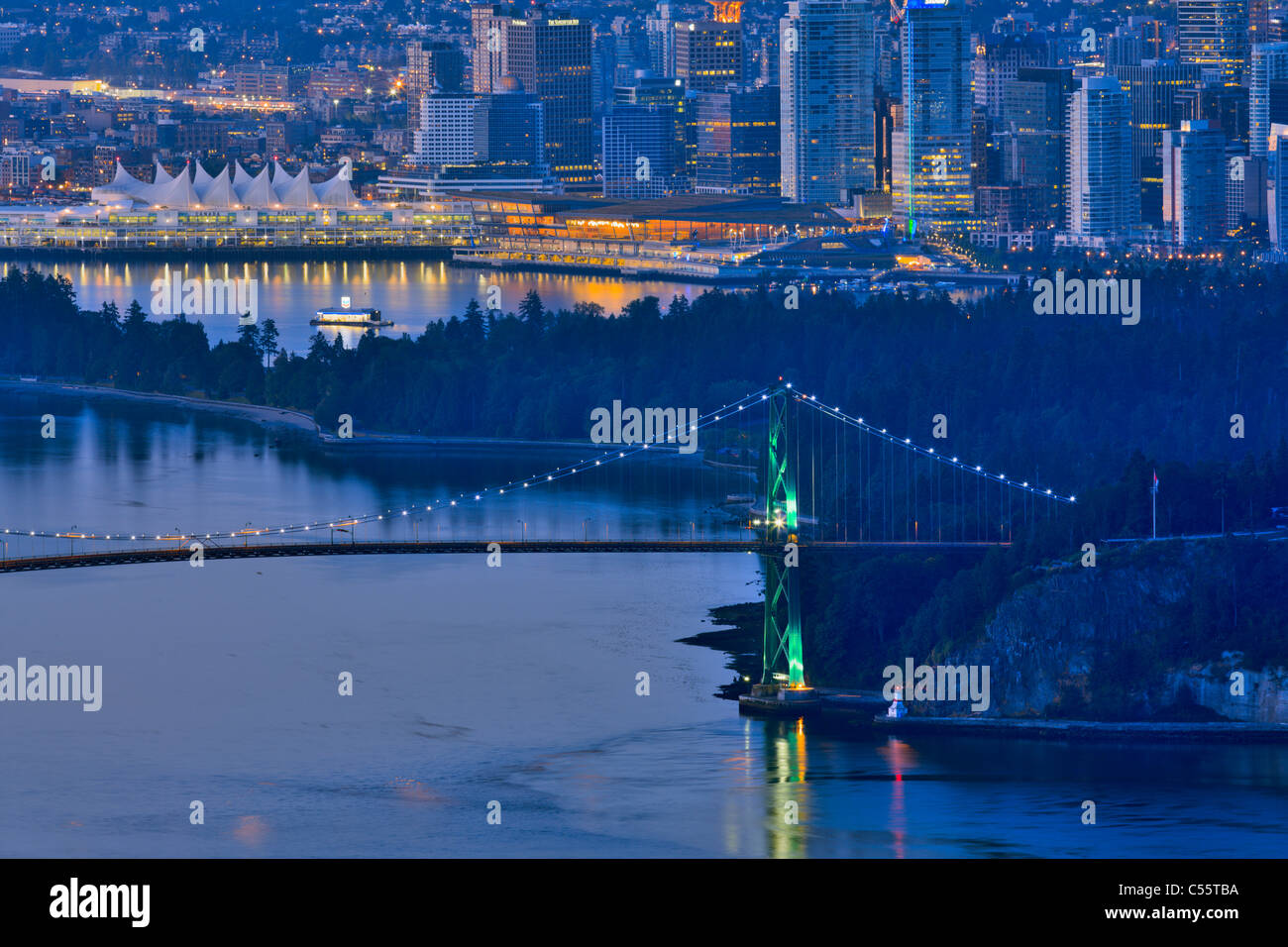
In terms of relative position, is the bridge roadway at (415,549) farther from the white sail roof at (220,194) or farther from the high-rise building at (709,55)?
the high-rise building at (709,55)

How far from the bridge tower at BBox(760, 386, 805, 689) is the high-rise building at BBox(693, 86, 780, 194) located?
118ft

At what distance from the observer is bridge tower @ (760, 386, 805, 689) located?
1576 cm

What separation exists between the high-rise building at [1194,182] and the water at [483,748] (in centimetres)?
2832

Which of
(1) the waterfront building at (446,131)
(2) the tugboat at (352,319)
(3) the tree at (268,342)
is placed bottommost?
(2) the tugboat at (352,319)

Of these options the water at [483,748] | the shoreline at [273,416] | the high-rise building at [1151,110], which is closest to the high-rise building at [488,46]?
the high-rise building at [1151,110]

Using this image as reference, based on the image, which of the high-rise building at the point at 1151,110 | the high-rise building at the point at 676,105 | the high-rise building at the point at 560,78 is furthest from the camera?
the high-rise building at the point at 560,78

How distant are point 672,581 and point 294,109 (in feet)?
172

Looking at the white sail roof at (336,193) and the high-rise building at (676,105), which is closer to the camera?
the white sail roof at (336,193)

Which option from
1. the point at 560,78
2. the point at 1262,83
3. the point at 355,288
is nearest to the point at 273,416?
the point at 355,288

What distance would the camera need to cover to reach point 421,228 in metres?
47.7

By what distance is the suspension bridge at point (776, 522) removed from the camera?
16.0 meters

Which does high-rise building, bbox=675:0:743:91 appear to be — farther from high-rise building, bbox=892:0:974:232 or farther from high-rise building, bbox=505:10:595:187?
high-rise building, bbox=892:0:974:232

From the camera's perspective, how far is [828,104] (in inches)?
2008
